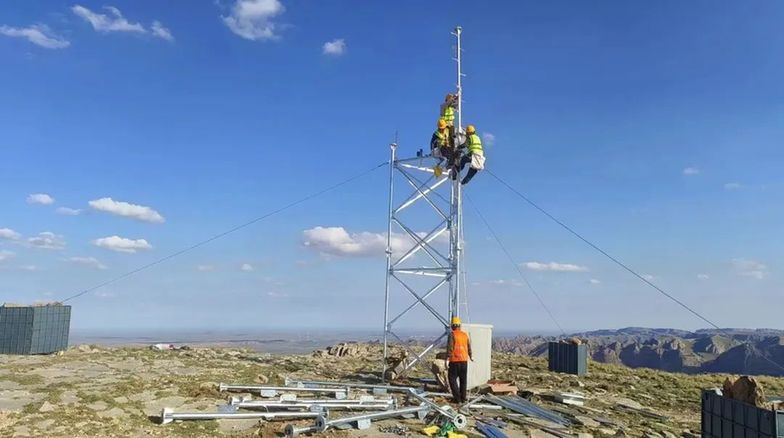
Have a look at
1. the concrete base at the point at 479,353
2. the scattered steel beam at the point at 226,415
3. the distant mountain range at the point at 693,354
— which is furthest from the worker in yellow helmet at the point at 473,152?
the distant mountain range at the point at 693,354

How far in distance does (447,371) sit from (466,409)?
1743 millimetres

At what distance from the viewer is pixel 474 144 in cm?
1698

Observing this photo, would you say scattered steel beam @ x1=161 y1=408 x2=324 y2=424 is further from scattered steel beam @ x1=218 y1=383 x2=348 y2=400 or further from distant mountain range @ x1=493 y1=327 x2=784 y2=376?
distant mountain range @ x1=493 y1=327 x2=784 y2=376

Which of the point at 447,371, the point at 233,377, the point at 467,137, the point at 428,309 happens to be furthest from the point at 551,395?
the point at 233,377

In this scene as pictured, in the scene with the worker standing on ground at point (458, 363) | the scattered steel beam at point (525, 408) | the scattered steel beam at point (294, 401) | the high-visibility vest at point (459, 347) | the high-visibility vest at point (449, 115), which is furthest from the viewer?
the high-visibility vest at point (449, 115)

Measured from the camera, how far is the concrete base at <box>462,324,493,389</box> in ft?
54.1

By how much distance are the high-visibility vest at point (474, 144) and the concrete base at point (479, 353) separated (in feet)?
17.2

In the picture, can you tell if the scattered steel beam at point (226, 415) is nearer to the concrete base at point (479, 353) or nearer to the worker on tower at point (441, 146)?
the concrete base at point (479, 353)

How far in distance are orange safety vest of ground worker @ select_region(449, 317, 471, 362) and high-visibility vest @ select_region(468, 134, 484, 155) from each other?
5585 mm

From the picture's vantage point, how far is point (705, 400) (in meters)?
10.2

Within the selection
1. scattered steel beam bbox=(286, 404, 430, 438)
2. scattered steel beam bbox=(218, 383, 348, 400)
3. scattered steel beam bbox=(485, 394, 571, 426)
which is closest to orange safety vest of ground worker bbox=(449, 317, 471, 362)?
scattered steel beam bbox=(485, 394, 571, 426)

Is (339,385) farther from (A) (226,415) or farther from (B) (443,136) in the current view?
(B) (443,136)

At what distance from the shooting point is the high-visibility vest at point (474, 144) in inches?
667

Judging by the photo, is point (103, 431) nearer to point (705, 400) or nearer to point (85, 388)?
point (85, 388)
